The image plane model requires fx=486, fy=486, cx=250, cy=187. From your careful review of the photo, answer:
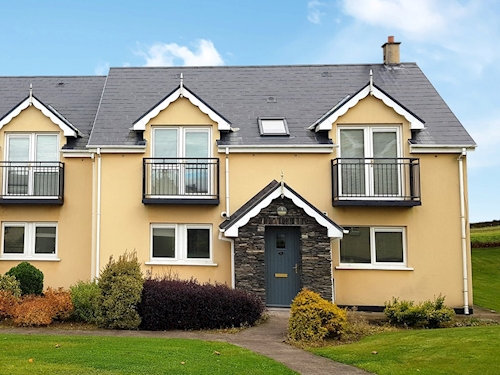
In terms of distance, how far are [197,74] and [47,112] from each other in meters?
6.38

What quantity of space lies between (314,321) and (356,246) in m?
5.96

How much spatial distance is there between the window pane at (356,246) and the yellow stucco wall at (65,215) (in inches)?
361

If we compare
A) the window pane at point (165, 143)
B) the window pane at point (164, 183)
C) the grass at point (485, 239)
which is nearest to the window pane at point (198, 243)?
the window pane at point (164, 183)

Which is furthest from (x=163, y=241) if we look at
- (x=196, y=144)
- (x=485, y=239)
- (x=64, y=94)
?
(x=485, y=239)

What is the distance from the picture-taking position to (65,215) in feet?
58.9

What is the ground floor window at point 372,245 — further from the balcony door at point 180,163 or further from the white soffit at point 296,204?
the balcony door at point 180,163

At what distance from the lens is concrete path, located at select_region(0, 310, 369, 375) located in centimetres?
895

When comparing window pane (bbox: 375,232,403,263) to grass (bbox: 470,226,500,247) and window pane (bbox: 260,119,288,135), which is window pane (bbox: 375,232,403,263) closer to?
window pane (bbox: 260,119,288,135)

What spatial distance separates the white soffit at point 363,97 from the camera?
664 inches

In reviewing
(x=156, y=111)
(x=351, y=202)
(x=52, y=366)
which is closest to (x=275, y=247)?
(x=351, y=202)

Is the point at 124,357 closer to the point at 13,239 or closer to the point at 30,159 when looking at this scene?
the point at 13,239

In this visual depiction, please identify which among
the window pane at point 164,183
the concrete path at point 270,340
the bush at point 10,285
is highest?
the window pane at point 164,183

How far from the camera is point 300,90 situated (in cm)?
2000

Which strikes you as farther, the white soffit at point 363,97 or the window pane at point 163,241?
the window pane at point 163,241
